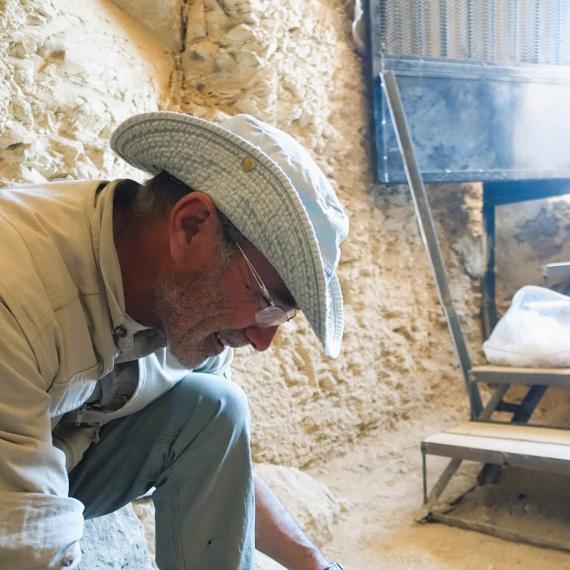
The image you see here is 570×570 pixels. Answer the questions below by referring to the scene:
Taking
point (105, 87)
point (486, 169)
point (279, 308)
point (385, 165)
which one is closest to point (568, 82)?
point (486, 169)

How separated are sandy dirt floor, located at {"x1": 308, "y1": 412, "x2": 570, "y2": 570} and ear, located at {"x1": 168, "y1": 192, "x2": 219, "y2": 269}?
47.4 inches

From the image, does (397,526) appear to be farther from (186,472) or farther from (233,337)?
(233,337)

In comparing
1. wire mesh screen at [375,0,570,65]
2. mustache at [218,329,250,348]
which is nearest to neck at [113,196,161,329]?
mustache at [218,329,250,348]

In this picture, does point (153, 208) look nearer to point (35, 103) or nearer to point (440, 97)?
point (35, 103)

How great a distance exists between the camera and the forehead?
0.85 meters

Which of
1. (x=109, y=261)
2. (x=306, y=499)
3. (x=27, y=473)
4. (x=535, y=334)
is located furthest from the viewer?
(x=535, y=334)

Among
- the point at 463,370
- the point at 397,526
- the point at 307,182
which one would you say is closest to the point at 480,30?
the point at 463,370

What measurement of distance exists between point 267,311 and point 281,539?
46cm

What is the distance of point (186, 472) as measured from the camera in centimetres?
102

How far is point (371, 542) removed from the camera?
1879 mm

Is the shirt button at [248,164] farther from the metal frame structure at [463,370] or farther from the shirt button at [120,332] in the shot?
the metal frame structure at [463,370]

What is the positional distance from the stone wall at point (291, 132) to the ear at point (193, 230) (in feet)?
2.54

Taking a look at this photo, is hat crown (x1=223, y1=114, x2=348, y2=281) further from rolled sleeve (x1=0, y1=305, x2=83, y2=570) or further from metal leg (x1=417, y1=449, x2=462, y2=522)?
metal leg (x1=417, y1=449, x2=462, y2=522)

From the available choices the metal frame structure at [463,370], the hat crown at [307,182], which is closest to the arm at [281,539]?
the hat crown at [307,182]
